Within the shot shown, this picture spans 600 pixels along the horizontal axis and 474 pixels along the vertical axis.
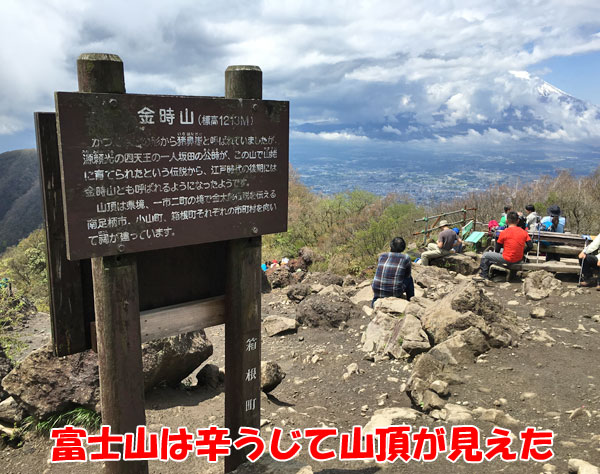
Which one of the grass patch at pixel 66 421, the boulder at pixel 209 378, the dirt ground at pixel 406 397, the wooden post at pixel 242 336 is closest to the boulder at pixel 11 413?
the grass patch at pixel 66 421

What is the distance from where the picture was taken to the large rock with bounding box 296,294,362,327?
8.63 meters

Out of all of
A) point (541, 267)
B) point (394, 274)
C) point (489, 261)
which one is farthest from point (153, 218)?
point (541, 267)

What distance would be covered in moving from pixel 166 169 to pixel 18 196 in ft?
454

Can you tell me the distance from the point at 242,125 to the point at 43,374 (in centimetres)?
348

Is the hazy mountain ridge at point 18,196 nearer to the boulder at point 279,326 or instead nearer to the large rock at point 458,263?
the large rock at point 458,263

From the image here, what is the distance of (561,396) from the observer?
5059 millimetres

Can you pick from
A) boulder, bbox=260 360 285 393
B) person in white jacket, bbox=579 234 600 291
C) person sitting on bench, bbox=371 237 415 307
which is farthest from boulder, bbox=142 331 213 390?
person in white jacket, bbox=579 234 600 291

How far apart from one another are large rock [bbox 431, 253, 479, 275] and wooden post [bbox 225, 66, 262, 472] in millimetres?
9157

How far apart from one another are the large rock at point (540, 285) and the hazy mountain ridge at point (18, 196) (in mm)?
97180

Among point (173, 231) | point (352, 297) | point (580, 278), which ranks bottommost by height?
point (352, 297)

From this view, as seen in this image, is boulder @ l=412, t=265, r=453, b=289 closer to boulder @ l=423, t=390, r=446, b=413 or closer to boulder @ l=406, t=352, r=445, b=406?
boulder @ l=406, t=352, r=445, b=406


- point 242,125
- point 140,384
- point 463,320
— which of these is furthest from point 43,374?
point 463,320

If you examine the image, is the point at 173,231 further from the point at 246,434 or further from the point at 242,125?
the point at 246,434

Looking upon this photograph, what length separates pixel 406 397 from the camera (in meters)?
5.66
